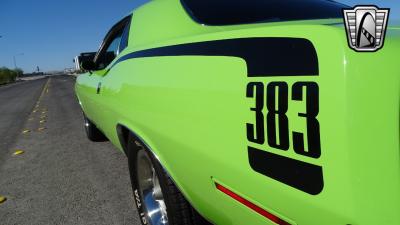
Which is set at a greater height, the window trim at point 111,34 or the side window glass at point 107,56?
the window trim at point 111,34

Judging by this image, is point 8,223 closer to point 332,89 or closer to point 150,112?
point 150,112

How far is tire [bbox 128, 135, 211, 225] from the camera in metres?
1.95

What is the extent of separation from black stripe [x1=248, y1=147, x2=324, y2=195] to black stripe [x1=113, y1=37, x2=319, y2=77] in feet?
0.91

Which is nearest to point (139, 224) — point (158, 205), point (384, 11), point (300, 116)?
point (158, 205)

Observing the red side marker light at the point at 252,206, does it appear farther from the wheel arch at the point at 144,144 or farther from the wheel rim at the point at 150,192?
the wheel rim at the point at 150,192

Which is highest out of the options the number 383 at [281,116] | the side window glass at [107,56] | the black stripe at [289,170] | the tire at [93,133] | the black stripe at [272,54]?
the side window glass at [107,56]

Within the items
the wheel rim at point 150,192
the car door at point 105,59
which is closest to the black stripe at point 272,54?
the wheel rim at point 150,192

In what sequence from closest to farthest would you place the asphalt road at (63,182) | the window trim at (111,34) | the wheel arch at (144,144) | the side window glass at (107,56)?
1. the wheel arch at (144,144)
2. the asphalt road at (63,182)
3. the window trim at (111,34)
4. the side window glass at (107,56)

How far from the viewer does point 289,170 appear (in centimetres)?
113

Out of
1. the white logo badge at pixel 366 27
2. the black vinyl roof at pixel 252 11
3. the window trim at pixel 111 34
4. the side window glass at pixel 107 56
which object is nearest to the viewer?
the white logo badge at pixel 366 27

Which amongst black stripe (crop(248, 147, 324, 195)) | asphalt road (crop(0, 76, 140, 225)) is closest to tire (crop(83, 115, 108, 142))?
asphalt road (crop(0, 76, 140, 225))

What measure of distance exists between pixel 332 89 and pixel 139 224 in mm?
2220

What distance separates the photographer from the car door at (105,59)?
3227mm

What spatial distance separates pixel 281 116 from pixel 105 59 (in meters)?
3.68
